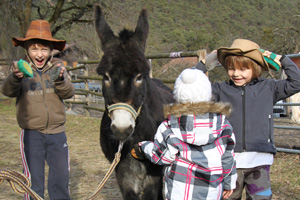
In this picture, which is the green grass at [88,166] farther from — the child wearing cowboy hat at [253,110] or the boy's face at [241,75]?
the boy's face at [241,75]

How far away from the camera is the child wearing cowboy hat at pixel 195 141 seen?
1.87m

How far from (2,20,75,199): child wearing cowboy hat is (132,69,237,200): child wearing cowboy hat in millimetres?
1272

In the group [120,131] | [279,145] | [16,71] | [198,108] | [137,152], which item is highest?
[16,71]

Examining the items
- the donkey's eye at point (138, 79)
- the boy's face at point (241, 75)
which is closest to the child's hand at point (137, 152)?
the donkey's eye at point (138, 79)

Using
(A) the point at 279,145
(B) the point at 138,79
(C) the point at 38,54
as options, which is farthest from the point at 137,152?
(A) the point at 279,145

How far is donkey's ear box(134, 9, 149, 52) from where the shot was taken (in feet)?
8.43

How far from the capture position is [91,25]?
15656mm

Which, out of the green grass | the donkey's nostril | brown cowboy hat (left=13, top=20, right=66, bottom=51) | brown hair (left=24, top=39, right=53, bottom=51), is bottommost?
the green grass

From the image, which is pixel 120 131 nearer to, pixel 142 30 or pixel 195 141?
pixel 195 141

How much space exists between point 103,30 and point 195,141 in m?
1.42

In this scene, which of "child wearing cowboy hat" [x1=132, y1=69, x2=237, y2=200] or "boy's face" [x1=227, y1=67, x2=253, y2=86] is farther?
"boy's face" [x1=227, y1=67, x2=253, y2=86]

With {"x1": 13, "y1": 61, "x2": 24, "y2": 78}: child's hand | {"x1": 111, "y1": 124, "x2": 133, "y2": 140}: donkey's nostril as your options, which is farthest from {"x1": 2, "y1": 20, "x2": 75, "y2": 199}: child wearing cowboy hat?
{"x1": 111, "y1": 124, "x2": 133, "y2": 140}: donkey's nostril

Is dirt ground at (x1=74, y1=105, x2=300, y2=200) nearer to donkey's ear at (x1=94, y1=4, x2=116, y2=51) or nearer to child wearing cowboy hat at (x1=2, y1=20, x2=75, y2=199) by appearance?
child wearing cowboy hat at (x1=2, y1=20, x2=75, y2=199)

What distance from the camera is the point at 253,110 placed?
2.30m
